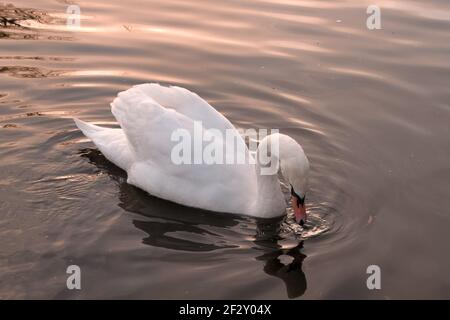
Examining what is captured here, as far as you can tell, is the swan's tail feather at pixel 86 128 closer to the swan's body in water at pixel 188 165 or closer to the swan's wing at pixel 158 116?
the swan's body in water at pixel 188 165

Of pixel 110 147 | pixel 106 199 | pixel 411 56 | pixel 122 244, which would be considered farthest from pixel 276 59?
pixel 122 244

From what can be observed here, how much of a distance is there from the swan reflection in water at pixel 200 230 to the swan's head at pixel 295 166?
0.39 meters

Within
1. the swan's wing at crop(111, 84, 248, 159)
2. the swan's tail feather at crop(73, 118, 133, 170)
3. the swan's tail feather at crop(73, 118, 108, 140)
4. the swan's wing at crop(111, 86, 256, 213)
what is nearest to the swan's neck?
the swan's wing at crop(111, 86, 256, 213)

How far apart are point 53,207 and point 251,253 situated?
233 centimetres

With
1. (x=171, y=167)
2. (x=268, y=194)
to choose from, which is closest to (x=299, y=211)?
(x=268, y=194)

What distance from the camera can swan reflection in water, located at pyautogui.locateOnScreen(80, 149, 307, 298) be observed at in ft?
25.5

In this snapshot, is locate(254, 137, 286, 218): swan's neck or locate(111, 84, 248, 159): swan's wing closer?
locate(254, 137, 286, 218): swan's neck

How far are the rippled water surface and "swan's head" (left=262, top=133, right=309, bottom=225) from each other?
317 mm

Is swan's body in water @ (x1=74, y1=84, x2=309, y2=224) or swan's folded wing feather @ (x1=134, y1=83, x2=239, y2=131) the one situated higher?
swan's folded wing feather @ (x1=134, y1=83, x2=239, y2=131)

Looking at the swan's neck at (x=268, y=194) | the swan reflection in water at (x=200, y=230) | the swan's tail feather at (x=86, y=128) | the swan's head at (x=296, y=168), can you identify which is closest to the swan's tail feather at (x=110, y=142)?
the swan's tail feather at (x=86, y=128)

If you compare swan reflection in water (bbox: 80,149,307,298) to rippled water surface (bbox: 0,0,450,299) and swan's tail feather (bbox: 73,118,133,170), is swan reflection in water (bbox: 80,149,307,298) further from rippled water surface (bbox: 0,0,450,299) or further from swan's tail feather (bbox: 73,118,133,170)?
swan's tail feather (bbox: 73,118,133,170)

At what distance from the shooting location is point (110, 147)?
32.2ft
